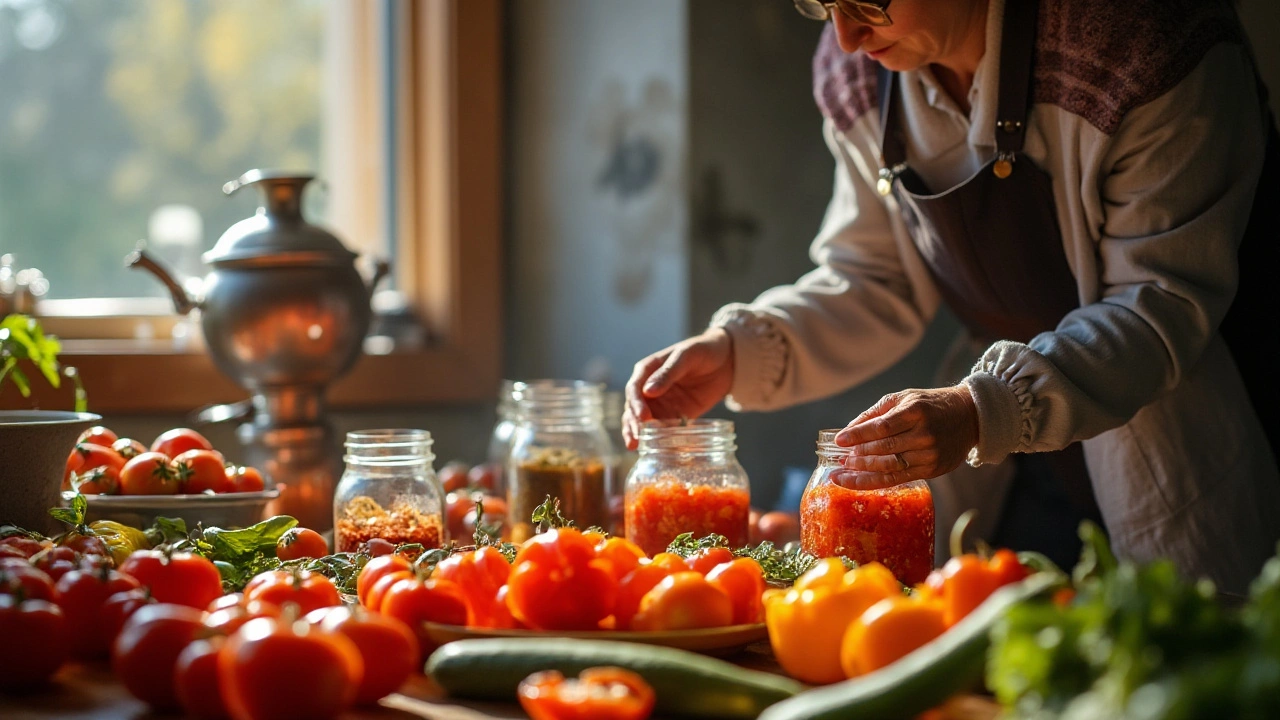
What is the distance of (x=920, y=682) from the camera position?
2.35ft

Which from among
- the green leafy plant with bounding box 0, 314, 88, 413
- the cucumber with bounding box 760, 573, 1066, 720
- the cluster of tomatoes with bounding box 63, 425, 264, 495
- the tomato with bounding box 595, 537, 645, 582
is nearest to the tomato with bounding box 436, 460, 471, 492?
the cluster of tomatoes with bounding box 63, 425, 264, 495

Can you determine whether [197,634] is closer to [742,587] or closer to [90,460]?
[742,587]

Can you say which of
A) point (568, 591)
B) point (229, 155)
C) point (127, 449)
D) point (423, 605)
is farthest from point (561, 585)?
point (229, 155)

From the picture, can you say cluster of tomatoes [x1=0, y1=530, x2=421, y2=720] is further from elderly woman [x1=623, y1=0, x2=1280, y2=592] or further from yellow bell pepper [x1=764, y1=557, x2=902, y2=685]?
elderly woman [x1=623, y1=0, x2=1280, y2=592]

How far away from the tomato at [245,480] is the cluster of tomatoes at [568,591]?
0.51 meters

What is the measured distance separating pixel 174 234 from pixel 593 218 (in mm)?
1003

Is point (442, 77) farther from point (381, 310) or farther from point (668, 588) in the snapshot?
point (668, 588)

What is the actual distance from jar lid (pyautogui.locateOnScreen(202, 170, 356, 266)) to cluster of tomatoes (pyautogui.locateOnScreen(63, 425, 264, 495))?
14.2 inches

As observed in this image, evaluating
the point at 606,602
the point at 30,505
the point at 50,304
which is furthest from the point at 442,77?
the point at 606,602

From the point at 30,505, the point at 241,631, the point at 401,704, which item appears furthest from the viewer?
the point at 30,505

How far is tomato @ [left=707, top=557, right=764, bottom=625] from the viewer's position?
1.02m

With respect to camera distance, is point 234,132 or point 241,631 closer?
point 241,631

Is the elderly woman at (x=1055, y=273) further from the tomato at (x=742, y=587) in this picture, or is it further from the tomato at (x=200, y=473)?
the tomato at (x=200, y=473)

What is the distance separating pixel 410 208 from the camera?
303cm
